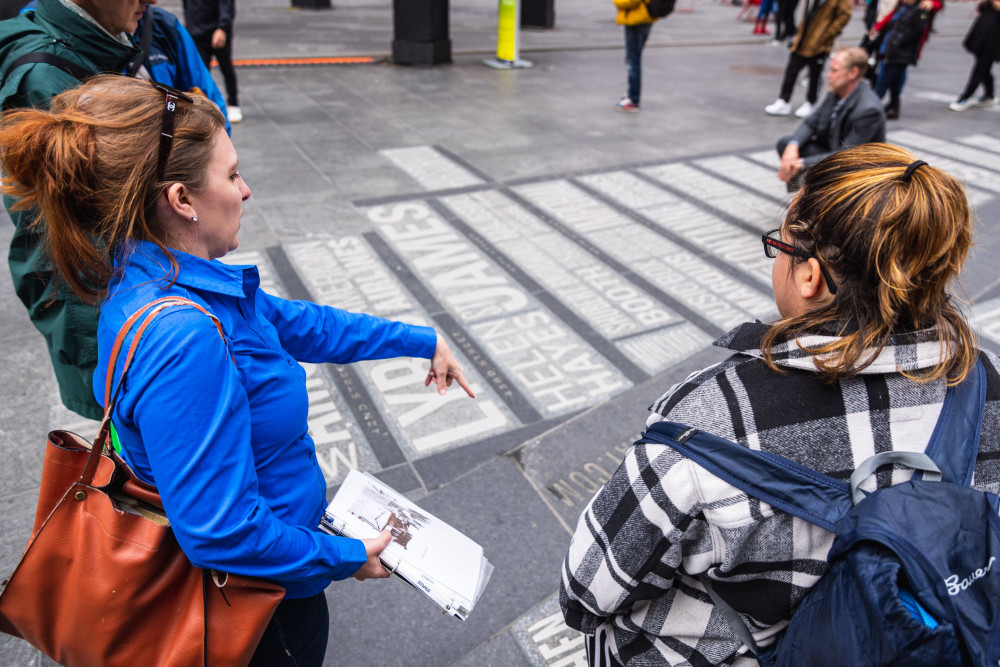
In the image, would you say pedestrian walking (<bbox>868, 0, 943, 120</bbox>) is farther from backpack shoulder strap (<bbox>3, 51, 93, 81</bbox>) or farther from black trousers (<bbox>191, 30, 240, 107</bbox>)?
backpack shoulder strap (<bbox>3, 51, 93, 81</bbox>)

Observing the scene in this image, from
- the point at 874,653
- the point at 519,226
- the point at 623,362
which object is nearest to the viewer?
the point at 874,653

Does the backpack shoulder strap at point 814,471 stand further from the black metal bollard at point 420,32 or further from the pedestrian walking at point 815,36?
the black metal bollard at point 420,32

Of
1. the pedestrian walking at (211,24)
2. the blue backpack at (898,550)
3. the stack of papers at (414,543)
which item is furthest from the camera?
the pedestrian walking at (211,24)

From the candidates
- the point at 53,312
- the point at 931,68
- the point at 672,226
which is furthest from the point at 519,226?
the point at 931,68

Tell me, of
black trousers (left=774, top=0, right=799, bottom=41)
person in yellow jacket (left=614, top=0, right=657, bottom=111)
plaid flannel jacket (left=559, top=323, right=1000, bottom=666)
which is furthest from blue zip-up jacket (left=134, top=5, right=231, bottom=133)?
black trousers (left=774, top=0, right=799, bottom=41)

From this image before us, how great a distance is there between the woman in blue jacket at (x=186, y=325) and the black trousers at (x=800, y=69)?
9760 mm

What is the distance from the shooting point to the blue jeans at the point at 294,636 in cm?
154

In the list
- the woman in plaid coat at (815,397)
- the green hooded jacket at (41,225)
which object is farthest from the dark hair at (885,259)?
the green hooded jacket at (41,225)

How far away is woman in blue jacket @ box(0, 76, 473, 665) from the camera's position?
122 centimetres

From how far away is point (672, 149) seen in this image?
26.6ft

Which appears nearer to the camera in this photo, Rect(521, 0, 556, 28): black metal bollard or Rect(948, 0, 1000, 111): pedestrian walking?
Rect(948, 0, 1000, 111): pedestrian walking

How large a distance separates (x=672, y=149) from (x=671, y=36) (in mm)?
10531

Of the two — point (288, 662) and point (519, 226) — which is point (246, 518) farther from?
point (519, 226)

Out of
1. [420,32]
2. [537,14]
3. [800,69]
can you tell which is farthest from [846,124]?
[537,14]
